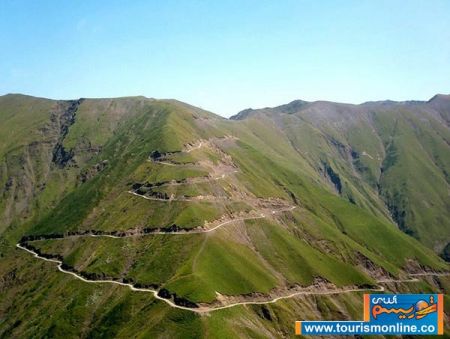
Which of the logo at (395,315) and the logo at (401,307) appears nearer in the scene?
the logo at (395,315)

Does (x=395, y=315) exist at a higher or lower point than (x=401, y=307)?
lower

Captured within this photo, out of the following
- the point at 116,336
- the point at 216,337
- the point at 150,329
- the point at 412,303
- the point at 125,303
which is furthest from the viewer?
the point at 125,303

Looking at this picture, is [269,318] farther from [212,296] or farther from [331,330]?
[331,330]

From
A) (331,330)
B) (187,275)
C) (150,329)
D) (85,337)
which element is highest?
(331,330)

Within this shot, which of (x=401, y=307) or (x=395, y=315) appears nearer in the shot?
(x=395, y=315)

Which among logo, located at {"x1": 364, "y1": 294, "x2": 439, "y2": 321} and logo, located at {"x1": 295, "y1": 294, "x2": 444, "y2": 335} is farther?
logo, located at {"x1": 364, "y1": 294, "x2": 439, "y2": 321}

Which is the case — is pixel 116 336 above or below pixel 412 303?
below

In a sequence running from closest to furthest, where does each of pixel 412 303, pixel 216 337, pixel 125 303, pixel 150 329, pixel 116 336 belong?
pixel 412 303 < pixel 216 337 < pixel 150 329 < pixel 116 336 < pixel 125 303

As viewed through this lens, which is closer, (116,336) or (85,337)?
(116,336)

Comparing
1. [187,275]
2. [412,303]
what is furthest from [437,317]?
[187,275]
